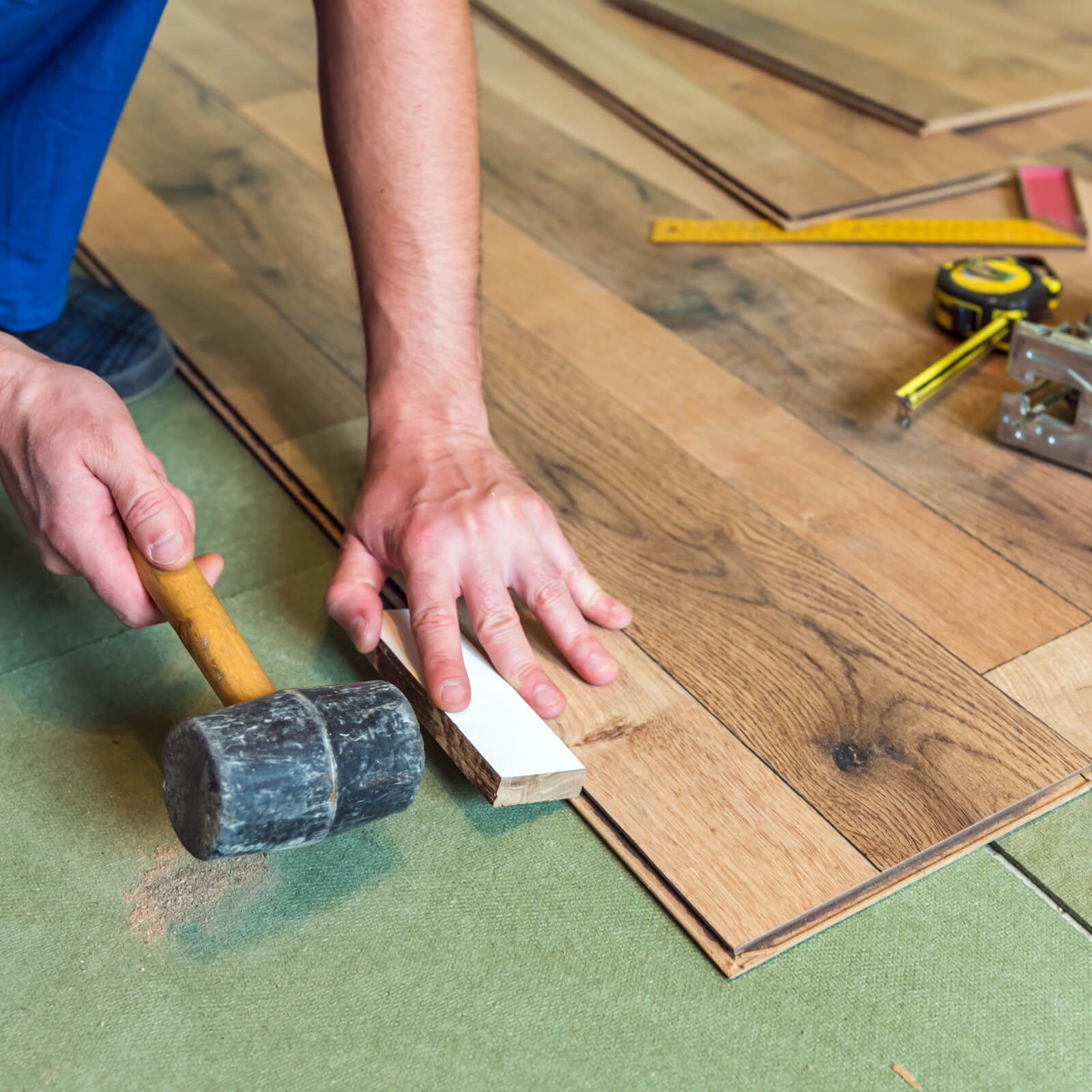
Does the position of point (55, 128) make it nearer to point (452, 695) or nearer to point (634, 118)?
point (452, 695)

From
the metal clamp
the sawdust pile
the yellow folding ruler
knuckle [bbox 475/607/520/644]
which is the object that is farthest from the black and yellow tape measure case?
the sawdust pile

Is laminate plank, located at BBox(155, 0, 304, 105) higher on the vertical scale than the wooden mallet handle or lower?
higher

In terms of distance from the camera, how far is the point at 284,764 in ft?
3.19

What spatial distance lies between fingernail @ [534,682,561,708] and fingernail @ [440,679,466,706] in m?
0.09

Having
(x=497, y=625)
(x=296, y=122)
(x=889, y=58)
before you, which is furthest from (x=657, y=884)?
(x=889, y=58)

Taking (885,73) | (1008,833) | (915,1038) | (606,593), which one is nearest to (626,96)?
(885,73)

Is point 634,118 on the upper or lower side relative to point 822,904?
upper

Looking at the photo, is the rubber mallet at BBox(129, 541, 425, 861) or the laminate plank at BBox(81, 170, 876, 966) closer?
the rubber mallet at BBox(129, 541, 425, 861)

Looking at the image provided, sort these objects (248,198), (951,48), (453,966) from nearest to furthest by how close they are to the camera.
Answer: (453,966)
(248,198)
(951,48)

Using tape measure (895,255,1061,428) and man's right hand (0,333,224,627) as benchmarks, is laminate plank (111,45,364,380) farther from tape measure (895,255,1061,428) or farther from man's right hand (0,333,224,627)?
tape measure (895,255,1061,428)

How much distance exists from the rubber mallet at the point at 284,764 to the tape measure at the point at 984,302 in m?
1.09

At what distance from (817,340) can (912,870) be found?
107 centimetres

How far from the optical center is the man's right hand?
1141 millimetres

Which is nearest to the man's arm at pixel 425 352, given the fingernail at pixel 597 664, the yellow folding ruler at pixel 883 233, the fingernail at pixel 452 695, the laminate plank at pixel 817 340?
the fingernail at pixel 597 664
